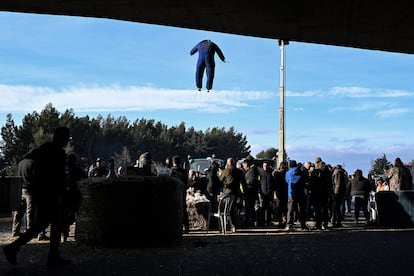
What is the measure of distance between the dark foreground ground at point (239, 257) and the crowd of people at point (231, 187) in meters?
0.59

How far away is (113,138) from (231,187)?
81.9m

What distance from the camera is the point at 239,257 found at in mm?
8750

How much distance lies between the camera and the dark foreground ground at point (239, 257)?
7.38m

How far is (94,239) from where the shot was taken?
1005 centimetres

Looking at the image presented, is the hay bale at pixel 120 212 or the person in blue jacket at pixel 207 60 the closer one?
the hay bale at pixel 120 212

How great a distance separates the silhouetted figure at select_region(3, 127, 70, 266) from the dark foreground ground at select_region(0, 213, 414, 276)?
43 cm

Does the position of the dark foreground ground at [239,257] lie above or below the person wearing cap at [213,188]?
below

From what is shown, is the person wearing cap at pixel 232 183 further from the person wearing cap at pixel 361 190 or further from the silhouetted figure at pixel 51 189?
the silhouetted figure at pixel 51 189

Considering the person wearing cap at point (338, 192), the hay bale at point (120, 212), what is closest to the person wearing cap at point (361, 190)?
the person wearing cap at point (338, 192)

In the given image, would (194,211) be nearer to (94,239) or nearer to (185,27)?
(94,239)

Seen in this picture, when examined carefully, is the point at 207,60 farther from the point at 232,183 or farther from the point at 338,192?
the point at 338,192

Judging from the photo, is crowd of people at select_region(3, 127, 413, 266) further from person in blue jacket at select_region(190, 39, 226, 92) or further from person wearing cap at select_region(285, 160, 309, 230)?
person in blue jacket at select_region(190, 39, 226, 92)

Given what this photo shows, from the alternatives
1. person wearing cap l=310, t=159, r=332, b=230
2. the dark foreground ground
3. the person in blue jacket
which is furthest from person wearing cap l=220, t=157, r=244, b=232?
person wearing cap l=310, t=159, r=332, b=230

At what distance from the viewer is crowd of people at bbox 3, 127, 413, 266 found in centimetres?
818
